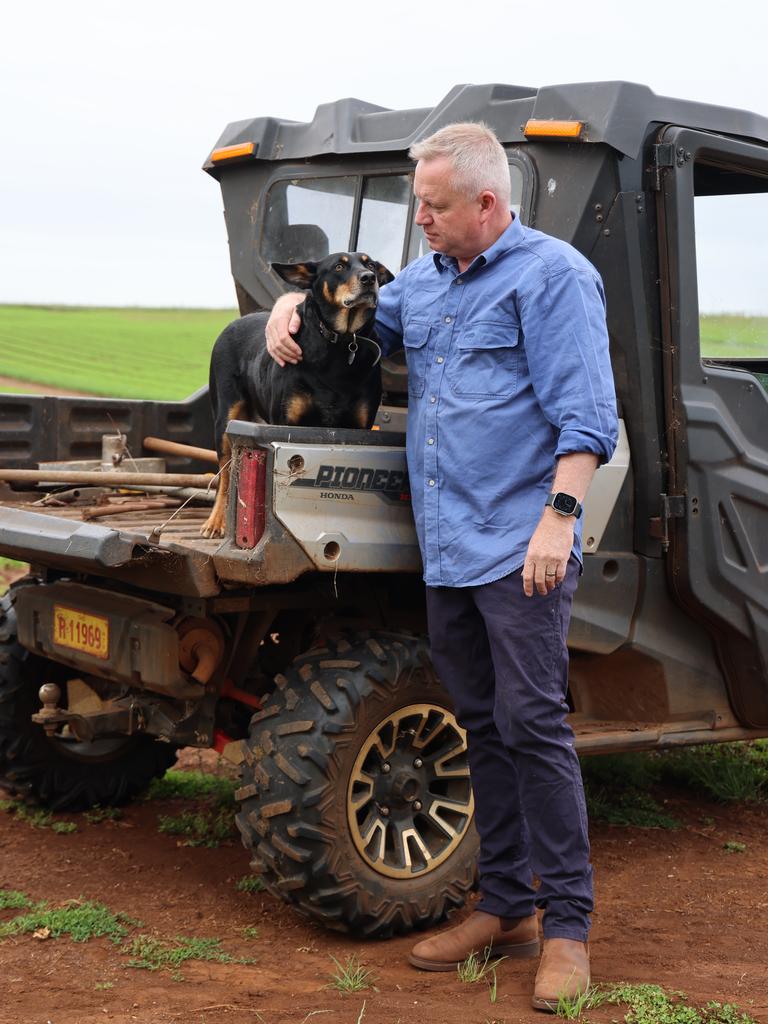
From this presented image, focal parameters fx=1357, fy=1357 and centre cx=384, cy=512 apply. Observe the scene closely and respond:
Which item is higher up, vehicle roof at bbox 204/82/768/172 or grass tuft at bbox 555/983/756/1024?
vehicle roof at bbox 204/82/768/172

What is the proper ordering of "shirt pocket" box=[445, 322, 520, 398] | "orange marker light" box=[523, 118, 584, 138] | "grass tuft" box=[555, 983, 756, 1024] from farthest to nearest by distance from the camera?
"orange marker light" box=[523, 118, 584, 138]
"shirt pocket" box=[445, 322, 520, 398]
"grass tuft" box=[555, 983, 756, 1024]

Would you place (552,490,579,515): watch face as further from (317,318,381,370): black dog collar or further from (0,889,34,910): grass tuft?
(0,889,34,910): grass tuft

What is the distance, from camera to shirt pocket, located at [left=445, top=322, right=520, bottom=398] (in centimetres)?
352

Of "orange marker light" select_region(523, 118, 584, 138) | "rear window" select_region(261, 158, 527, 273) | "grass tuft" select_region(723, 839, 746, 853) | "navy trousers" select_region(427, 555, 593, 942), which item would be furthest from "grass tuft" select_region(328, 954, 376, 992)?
"orange marker light" select_region(523, 118, 584, 138)

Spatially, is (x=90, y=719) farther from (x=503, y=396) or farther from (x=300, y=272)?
(x=503, y=396)

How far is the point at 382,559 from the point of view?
154 inches

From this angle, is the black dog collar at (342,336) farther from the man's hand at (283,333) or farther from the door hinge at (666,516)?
the door hinge at (666,516)

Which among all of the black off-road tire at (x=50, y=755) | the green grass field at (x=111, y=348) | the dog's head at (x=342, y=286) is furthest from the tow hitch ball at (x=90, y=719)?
the green grass field at (x=111, y=348)

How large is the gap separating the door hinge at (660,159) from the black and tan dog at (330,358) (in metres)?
0.91

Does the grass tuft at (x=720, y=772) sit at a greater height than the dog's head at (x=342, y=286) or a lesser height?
lesser

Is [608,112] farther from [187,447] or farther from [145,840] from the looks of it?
[145,840]

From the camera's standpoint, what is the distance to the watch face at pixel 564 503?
11.0 feet

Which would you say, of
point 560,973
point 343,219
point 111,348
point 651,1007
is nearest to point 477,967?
point 560,973

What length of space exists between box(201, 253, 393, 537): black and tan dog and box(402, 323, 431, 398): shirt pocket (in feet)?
0.87
